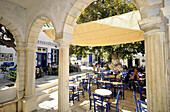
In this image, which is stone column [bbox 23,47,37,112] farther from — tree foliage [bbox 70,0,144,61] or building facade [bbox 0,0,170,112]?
tree foliage [bbox 70,0,144,61]

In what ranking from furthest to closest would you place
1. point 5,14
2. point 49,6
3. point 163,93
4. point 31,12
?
point 31,12 → point 5,14 → point 49,6 → point 163,93

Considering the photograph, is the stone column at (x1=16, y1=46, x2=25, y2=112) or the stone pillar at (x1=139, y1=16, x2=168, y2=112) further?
the stone column at (x1=16, y1=46, x2=25, y2=112)

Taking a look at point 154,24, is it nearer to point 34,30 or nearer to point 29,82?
point 34,30

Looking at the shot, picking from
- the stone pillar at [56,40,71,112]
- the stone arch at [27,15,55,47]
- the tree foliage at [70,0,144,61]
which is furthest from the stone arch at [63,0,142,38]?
the tree foliage at [70,0,144,61]

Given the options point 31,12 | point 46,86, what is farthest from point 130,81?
point 31,12

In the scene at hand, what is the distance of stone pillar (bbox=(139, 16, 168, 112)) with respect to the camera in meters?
1.10

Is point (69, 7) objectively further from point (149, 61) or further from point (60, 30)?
point (149, 61)

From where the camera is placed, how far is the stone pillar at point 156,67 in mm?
1099

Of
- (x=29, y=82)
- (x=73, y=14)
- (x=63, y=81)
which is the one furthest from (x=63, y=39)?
(x=29, y=82)

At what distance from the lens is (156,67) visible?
1141 millimetres

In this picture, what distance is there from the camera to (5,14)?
3045mm

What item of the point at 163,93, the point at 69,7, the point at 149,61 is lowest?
the point at 163,93

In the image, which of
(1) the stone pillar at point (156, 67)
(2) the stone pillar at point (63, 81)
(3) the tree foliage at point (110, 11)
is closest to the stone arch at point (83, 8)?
(1) the stone pillar at point (156, 67)

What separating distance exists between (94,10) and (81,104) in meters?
6.25
